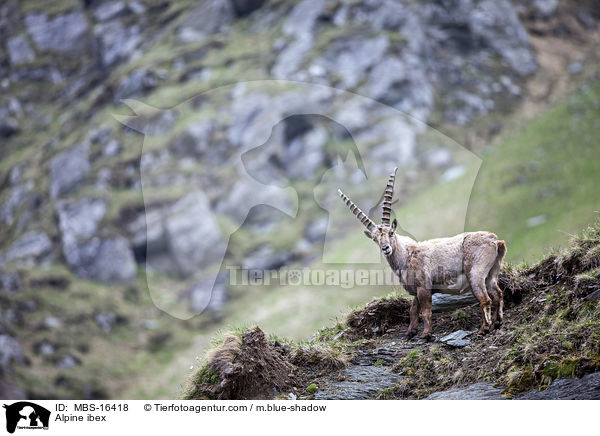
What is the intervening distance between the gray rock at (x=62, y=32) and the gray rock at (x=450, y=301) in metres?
101

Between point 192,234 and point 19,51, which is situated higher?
point 19,51

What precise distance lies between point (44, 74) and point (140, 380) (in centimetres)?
6712

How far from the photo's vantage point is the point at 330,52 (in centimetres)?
7575

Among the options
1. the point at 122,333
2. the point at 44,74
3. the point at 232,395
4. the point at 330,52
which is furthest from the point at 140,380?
the point at 44,74

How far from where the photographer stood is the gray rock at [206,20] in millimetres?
87312

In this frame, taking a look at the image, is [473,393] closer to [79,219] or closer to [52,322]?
[52,322]

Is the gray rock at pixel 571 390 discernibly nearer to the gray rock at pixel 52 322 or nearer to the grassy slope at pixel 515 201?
the grassy slope at pixel 515 201

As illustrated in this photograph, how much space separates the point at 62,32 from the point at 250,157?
178ft

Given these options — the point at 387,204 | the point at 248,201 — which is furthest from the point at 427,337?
the point at 248,201

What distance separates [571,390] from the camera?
27.2ft

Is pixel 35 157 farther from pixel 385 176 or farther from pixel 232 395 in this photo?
pixel 232 395

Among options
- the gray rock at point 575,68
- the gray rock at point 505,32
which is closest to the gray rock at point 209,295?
the gray rock at point 505,32

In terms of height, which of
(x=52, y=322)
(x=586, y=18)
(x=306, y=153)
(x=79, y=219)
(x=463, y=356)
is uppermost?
(x=463, y=356)

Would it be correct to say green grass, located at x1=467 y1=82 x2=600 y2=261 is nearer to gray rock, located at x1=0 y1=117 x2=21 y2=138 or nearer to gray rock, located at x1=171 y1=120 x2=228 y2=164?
gray rock, located at x1=171 y1=120 x2=228 y2=164
